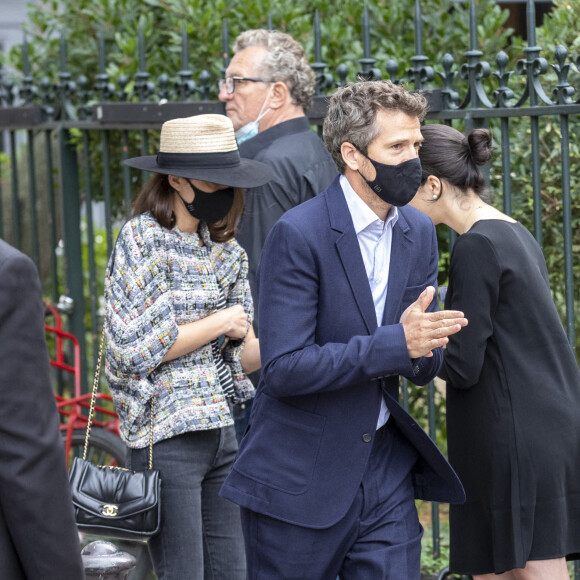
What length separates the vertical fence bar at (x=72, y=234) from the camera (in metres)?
6.23

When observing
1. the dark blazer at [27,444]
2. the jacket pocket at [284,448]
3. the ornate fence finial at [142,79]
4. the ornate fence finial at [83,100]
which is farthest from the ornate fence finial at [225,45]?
the dark blazer at [27,444]

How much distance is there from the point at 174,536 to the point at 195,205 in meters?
1.14

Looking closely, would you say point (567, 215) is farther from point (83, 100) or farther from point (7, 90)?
point (7, 90)

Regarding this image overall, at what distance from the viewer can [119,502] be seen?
364 cm

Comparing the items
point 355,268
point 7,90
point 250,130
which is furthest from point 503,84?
point 7,90

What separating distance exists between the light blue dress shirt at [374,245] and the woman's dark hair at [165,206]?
0.77 m

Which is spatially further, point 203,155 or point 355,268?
point 203,155

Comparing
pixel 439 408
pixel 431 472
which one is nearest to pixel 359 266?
pixel 431 472

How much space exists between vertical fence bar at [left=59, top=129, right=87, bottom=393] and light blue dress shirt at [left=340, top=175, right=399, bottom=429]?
3321 millimetres

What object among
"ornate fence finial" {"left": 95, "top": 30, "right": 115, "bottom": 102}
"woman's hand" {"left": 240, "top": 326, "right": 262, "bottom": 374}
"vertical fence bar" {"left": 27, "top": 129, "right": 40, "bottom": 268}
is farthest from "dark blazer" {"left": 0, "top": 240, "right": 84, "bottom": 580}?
"vertical fence bar" {"left": 27, "top": 129, "right": 40, "bottom": 268}

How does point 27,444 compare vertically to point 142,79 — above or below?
below

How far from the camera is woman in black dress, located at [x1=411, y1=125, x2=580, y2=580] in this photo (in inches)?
134

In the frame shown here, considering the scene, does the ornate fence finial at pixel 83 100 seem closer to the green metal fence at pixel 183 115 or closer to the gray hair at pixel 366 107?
the green metal fence at pixel 183 115

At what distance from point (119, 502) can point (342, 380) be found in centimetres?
109
